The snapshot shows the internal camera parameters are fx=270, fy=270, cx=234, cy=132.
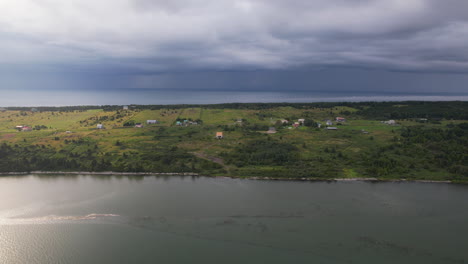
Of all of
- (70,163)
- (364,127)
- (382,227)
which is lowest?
(382,227)

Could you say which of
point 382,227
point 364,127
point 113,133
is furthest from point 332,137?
point 113,133

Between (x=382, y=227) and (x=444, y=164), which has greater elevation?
(x=444, y=164)

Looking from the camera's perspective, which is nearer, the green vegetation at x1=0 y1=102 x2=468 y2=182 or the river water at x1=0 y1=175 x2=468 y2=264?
the river water at x1=0 y1=175 x2=468 y2=264

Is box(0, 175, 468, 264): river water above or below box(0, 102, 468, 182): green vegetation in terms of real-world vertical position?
below

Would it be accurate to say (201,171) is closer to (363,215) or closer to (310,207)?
(310,207)

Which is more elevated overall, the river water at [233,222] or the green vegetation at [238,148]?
the green vegetation at [238,148]
